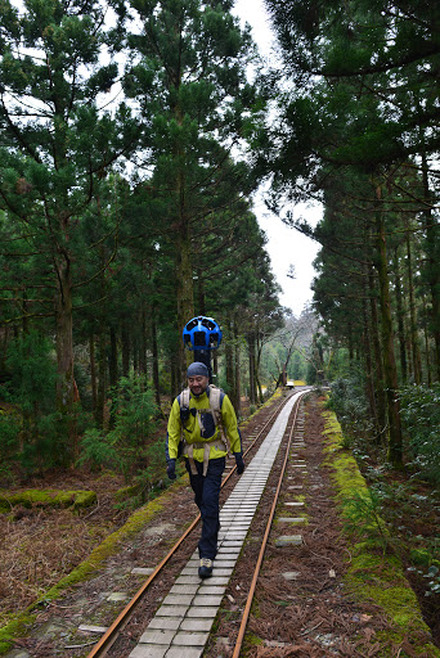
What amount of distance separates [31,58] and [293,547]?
11.7 metres

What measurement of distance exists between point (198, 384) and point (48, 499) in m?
5.74

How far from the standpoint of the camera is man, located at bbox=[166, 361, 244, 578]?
4.71m

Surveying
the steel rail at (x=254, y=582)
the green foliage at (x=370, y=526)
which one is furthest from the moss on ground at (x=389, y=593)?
the steel rail at (x=254, y=582)

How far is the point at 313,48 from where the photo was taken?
5.24m

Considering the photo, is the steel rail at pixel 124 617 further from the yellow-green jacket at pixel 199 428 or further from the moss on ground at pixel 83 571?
the yellow-green jacket at pixel 199 428

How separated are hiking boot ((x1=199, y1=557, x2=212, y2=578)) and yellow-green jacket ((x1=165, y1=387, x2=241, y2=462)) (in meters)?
1.07

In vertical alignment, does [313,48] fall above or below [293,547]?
above

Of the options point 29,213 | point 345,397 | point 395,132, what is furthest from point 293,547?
point 345,397

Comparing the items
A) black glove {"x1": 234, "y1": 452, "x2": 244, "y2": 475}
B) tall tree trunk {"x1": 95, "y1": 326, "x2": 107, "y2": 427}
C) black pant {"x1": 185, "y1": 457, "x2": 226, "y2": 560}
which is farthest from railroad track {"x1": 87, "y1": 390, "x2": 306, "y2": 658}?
tall tree trunk {"x1": 95, "y1": 326, "x2": 107, "y2": 427}

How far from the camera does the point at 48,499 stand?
8.45m

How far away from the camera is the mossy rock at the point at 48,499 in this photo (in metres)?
8.37

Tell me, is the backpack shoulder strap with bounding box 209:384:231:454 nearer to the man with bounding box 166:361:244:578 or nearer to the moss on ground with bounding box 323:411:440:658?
the man with bounding box 166:361:244:578

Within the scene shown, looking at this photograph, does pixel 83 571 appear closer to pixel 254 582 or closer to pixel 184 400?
pixel 254 582

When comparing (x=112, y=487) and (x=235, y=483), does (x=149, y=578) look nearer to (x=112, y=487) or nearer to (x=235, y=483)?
(x=235, y=483)
